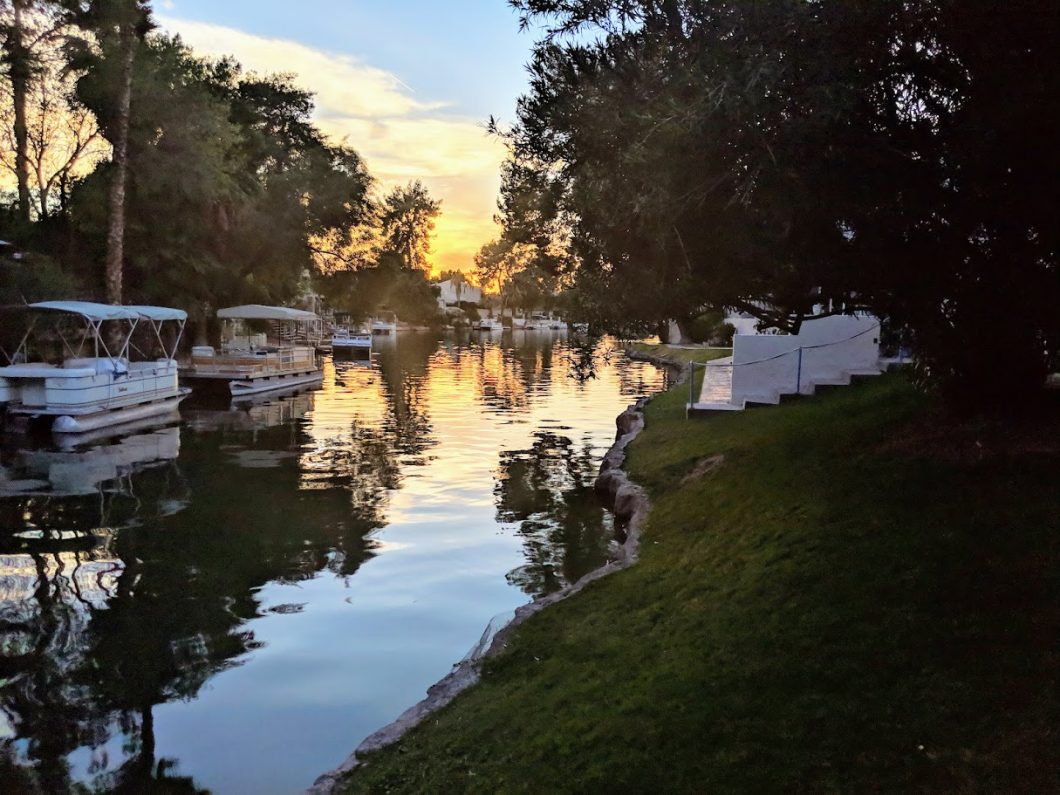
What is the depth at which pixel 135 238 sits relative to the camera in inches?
1367

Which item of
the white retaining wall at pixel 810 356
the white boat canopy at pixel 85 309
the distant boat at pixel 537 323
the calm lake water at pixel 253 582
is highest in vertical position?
the distant boat at pixel 537 323

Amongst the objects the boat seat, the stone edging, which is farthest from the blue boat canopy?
the stone edging

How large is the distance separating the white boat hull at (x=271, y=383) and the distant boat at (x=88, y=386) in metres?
4.02

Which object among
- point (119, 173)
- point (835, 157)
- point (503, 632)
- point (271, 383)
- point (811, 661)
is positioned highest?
point (119, 173)

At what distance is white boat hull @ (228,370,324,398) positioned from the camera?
33781mm

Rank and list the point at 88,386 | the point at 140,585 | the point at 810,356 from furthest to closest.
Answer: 1. the point at 88,386
2. the point at 810,356
3. the point at 140,585

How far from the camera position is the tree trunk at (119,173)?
103ft

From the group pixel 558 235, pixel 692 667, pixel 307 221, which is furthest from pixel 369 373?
pixel 692 667

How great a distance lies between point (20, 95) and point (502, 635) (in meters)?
33.2

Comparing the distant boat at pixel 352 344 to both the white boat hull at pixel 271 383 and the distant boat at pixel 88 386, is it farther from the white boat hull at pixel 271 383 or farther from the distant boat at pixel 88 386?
the distant boat at pixel 88 386

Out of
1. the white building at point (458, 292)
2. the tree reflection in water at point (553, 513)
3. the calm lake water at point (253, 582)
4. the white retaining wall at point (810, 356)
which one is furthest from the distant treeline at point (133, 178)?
the white building at point (458, 292)

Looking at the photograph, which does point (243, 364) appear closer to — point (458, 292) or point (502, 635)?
point (502, 635)

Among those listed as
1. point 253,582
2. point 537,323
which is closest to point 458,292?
point 537,323

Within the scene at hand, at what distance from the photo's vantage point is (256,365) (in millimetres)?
35531
